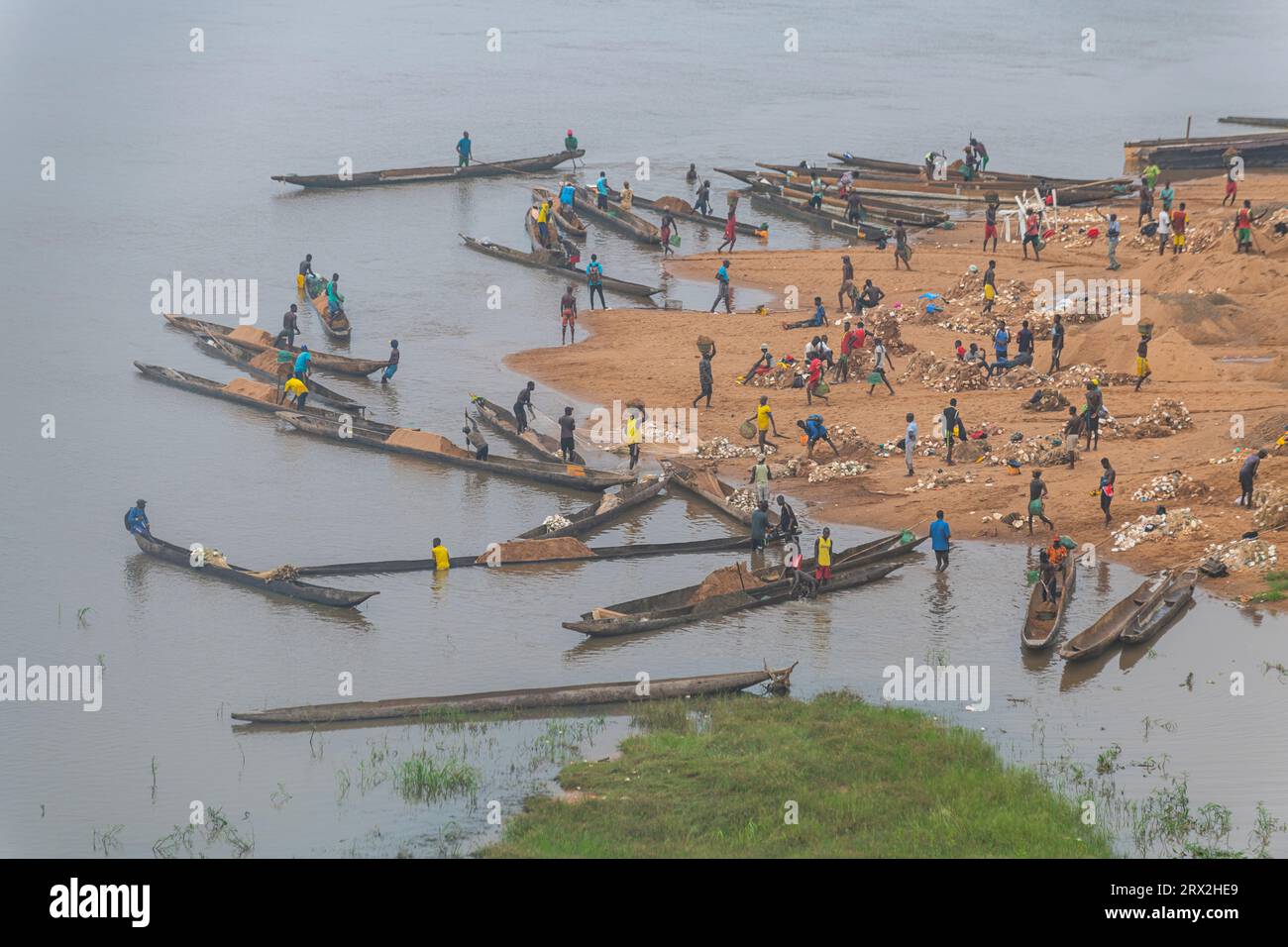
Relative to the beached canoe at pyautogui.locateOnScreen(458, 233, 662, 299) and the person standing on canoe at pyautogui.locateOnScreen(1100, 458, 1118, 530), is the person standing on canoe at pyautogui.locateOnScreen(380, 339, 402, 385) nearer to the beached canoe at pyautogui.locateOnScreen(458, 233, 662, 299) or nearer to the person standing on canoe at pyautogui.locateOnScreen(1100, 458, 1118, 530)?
the beached canoe at pyautogui.locateOnScreen(458, 233, 662, 299)

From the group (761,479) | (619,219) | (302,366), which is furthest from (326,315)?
(761,479)

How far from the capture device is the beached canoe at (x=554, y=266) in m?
46.8

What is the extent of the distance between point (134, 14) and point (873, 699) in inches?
4043

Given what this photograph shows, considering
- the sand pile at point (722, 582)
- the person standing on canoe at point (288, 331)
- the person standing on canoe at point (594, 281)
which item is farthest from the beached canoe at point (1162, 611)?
the person standing on canoe at point (288, 331)

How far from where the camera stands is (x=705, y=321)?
43.8m

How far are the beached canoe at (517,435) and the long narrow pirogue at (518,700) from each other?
10716 millimetres

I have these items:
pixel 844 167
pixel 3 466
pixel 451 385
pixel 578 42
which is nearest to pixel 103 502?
pixel 3 466

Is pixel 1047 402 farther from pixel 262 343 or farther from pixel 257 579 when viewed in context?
pixel 262 343

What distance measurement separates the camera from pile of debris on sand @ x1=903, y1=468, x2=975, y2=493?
31.6 meters

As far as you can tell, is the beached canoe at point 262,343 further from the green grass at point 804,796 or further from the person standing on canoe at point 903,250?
the green grass at point 804,796

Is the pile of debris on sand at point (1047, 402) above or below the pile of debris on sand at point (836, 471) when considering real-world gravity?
above

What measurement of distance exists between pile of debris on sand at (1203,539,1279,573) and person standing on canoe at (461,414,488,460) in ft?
46.8

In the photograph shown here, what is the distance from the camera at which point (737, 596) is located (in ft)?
88.5

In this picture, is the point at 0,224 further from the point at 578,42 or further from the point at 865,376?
the point at 578,42
